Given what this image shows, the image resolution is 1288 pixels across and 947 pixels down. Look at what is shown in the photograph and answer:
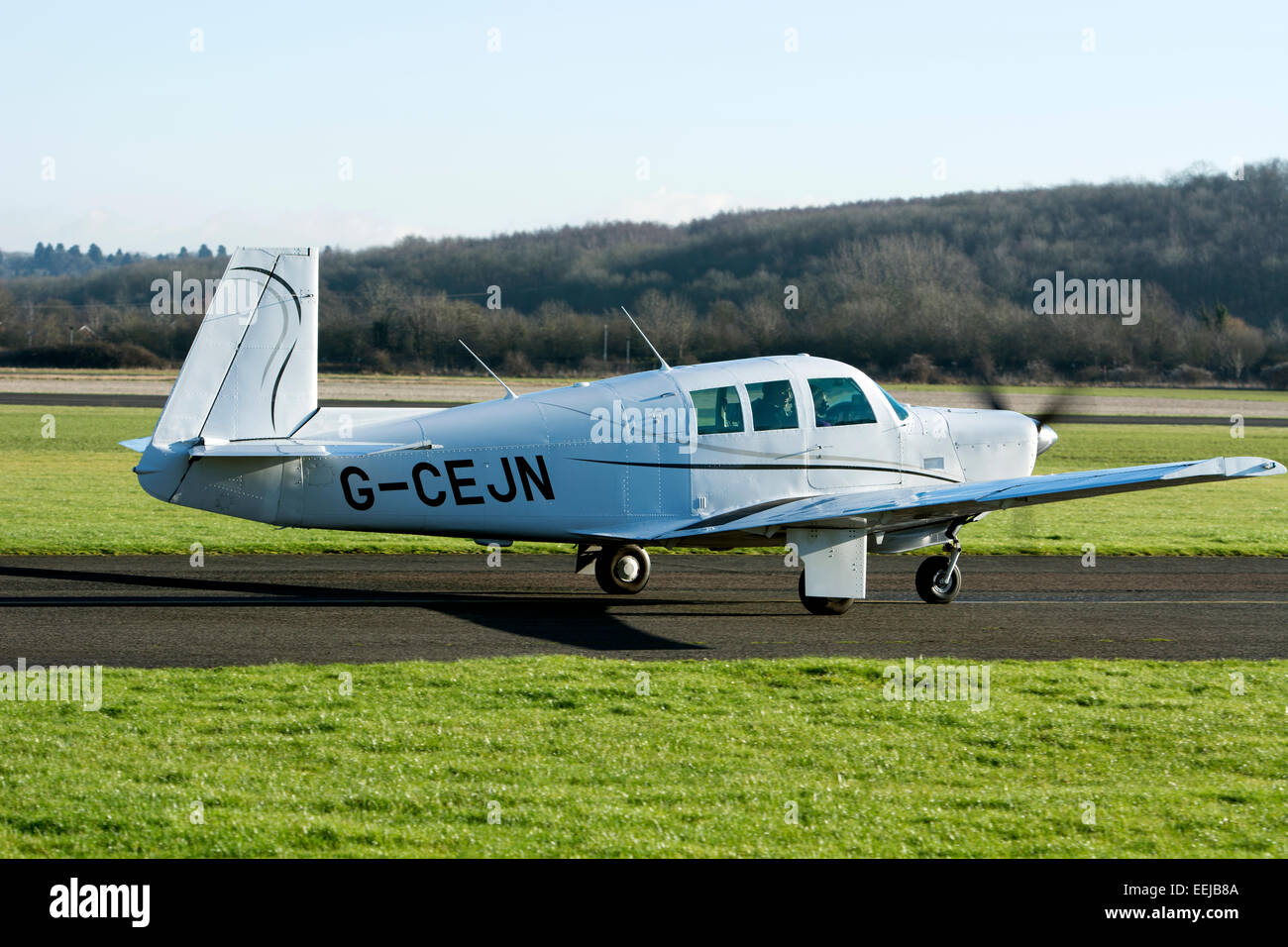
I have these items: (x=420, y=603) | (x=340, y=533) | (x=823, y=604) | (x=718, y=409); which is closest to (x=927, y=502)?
(x=823, y=604)

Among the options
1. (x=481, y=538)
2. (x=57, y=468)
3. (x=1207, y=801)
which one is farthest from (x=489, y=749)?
(x=57, y=468)

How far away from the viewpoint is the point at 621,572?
50.1 feet

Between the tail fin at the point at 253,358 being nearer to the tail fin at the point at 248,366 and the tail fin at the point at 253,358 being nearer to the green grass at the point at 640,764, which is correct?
the tail fin at the point at 248,366

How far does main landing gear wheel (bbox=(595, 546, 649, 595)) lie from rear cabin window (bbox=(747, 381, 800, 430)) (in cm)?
221

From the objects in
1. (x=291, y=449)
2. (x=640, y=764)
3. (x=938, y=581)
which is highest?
(x=291, y=449)

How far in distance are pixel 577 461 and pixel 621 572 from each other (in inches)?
70.3

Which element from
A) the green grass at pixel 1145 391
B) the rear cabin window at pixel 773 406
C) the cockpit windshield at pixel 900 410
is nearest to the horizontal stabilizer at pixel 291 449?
the rear cabin window at pixel 773 406

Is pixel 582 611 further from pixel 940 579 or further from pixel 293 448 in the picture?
pixel 940 579

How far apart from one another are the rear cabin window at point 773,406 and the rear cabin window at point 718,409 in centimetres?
19

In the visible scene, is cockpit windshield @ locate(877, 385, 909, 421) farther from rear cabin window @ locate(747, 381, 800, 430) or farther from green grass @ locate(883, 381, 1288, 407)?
green grass @ locate(883, 381, 1288, 407)

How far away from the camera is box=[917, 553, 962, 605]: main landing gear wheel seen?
48.5 ft

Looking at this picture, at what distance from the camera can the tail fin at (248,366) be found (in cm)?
1352
